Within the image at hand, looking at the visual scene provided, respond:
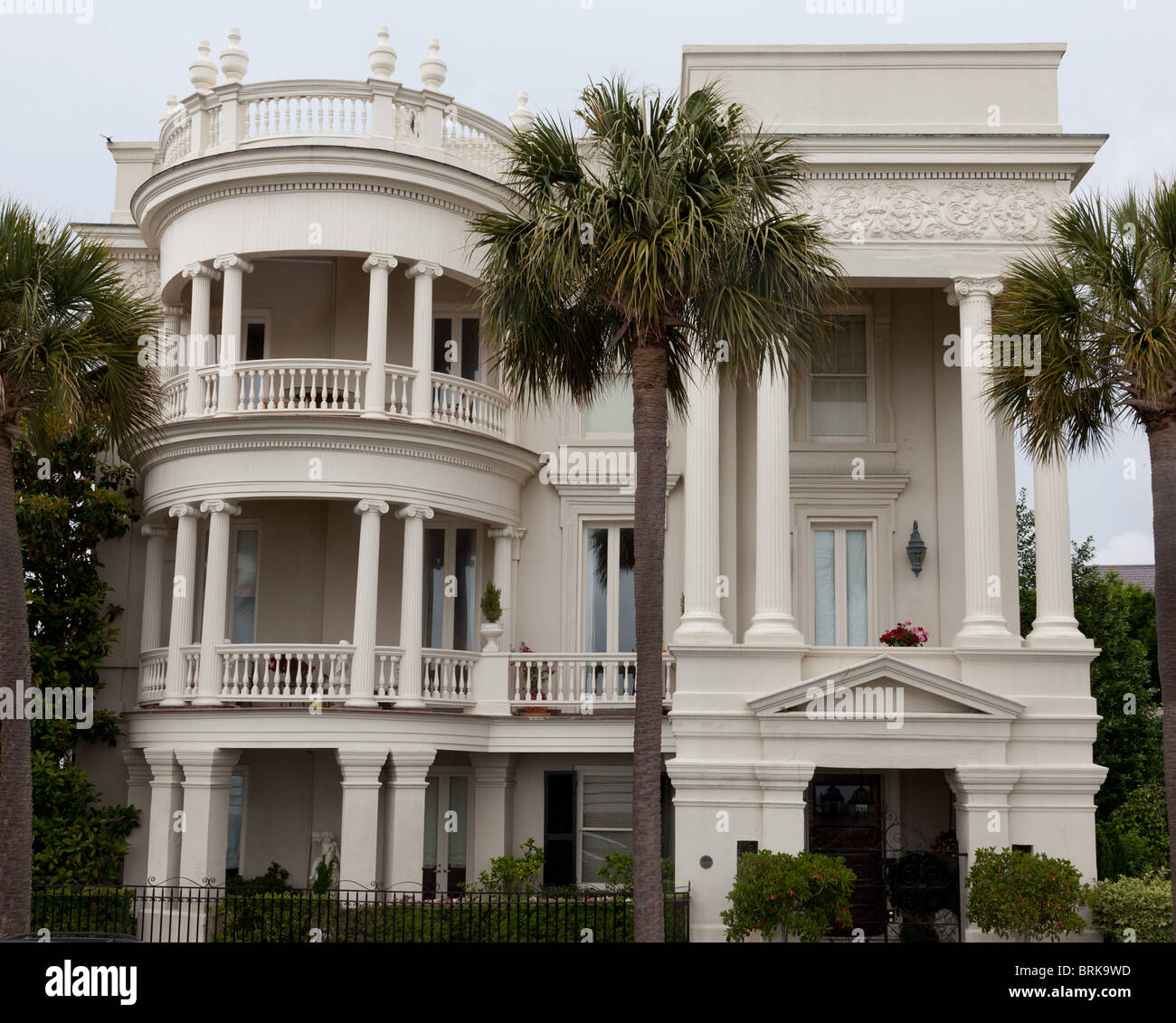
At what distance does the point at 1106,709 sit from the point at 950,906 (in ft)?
33.5

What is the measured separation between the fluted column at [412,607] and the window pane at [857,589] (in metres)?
6.92

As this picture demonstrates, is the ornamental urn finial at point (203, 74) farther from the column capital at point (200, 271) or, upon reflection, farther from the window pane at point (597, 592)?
the window pane at point (597, 592)

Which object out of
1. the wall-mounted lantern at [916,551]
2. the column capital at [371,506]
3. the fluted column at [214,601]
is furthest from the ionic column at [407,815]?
the wall-mounted lantern at [916,551]

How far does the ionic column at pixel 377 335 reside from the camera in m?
20.2

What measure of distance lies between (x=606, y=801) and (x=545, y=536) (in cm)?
460

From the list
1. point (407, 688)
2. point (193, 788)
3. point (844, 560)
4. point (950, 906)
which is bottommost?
point (950, 906)

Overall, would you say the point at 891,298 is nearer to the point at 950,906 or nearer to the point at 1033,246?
the point at 1033,246

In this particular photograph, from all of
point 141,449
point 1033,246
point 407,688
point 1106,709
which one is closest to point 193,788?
point 407,688

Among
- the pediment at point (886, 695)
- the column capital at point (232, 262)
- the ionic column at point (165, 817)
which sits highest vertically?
the column capital at point (232, 262)

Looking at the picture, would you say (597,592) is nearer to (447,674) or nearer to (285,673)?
(447,674)

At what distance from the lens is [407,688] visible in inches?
782

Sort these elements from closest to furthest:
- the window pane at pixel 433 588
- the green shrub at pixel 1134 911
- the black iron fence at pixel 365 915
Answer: the green shrub at pixel 1134 911 < the black iron fence at pixel 365 915 < the window pane at pixel 433 588

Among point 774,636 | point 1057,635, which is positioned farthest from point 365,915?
point 1057,635

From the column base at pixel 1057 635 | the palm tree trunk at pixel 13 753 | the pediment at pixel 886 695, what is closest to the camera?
the palm tree trunk at pixel 13 753
